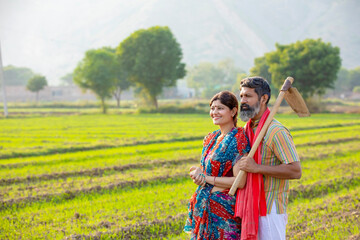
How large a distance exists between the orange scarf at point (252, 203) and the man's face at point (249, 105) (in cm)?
10

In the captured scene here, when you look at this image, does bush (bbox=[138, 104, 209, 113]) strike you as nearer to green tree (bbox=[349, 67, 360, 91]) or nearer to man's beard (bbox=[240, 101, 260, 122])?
man's beard (bbox=[240, 101, 260, 122])

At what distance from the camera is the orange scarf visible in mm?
2787

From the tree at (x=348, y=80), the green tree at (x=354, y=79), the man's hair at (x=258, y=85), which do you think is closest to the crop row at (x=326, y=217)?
the man's hair at (x=258, y=85)

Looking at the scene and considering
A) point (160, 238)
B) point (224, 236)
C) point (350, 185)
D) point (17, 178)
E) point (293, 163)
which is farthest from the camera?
point (17, 178)

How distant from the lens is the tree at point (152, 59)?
51.2 metres

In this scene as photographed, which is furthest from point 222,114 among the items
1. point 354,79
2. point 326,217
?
point 354,79

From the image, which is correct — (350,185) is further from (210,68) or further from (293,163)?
(210,68)

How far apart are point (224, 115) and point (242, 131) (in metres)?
0.22

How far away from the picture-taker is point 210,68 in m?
178

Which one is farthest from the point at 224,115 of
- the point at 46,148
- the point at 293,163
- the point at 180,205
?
the point at 46,148

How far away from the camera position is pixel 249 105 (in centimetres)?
292

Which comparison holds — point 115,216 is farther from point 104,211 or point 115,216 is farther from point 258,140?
point 258,140

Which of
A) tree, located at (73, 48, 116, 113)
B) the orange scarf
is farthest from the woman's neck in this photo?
tree, located at (73, 48, 116, 113)

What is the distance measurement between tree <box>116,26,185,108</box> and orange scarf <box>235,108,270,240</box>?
48.0 m
